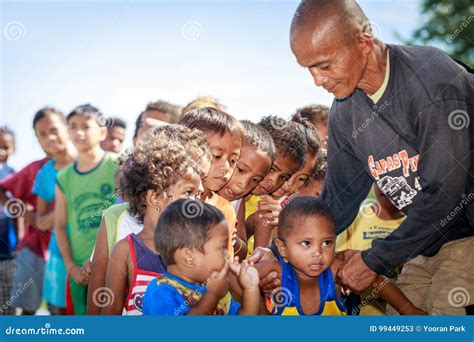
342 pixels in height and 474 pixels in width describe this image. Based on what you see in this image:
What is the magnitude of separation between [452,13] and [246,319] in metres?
1.98

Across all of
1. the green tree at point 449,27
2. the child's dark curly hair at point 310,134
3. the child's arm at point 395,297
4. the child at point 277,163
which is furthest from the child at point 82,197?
the green tree at point 449,27

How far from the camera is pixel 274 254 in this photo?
2871mm

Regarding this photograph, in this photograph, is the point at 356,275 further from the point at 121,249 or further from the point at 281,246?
the point at 121,249

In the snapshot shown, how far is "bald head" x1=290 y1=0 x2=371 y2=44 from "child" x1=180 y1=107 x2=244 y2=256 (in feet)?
1.45

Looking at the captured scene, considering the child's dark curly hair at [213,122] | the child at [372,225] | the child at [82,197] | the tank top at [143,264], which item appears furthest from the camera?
the child at [372,225]

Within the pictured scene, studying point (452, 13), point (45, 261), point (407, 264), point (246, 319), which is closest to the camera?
→ point (246, 319)

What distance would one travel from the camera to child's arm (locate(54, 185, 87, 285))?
3180 mm

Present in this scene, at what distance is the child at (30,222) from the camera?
3.30 m

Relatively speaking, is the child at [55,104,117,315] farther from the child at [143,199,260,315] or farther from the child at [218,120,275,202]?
the child at [143,199,260,315]

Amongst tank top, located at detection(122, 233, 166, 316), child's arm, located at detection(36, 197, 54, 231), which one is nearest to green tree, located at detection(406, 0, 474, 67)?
tank top, located at detection(122, 233, 166, 316)

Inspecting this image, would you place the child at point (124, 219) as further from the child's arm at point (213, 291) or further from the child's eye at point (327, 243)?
the child's eye at point (327, 243)

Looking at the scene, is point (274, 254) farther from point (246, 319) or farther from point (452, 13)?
point (452, 13)

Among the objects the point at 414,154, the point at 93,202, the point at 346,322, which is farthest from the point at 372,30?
the point at 93,202

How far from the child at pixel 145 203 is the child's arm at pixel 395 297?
84 cm
